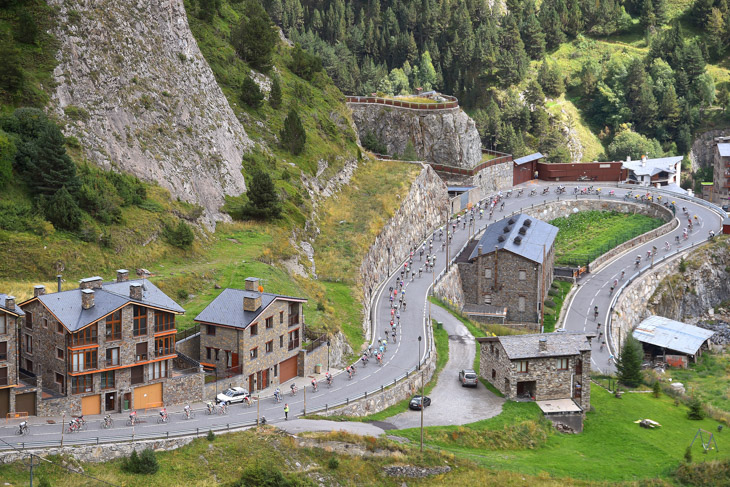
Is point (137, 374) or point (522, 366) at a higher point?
point (137, 374)

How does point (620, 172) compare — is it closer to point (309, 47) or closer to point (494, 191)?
point (494, 191)

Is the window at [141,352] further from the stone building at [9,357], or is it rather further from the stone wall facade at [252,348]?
the stone building at [9,357]

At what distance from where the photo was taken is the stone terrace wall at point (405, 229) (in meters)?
98.9

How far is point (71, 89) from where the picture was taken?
292ft

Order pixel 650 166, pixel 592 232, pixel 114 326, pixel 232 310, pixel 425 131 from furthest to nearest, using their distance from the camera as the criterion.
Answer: pixel 650 166
pixel 425 131
pixel 592 232
pixel 232 310
pixel 114 326

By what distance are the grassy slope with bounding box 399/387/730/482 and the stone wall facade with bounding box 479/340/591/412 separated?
1.62 metres

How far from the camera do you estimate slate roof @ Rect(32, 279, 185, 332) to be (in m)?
61.4

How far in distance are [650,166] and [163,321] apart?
11104 cm

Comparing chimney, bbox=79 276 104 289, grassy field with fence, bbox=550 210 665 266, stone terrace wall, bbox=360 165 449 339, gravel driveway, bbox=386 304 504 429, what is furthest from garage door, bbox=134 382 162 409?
grassy field with fence, bbox=550 210 665 266

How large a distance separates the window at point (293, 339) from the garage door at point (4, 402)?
2089cm

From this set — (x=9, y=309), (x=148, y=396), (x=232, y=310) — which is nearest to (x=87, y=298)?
(x=9, y=309)

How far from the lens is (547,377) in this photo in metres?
76.0

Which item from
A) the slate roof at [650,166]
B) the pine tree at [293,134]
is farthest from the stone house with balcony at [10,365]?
the slate roof at [650,166]

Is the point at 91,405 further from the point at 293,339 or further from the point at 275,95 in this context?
the point at 275,95
